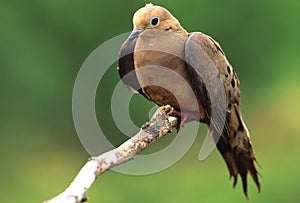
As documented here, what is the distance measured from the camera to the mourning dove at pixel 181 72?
242cm

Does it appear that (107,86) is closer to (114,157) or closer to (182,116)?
(182,116)

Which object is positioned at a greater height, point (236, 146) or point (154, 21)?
point (154, 21)

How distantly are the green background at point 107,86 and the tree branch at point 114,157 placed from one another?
1.67m

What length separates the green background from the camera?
4125mm

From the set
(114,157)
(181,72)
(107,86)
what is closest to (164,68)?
(181,72)

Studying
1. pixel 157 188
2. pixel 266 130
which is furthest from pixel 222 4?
pixel 157 188

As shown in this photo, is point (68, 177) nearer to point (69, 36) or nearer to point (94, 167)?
point (69, 36)

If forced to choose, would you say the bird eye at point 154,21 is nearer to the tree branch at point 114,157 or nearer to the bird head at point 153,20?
the bird head at point 153,20

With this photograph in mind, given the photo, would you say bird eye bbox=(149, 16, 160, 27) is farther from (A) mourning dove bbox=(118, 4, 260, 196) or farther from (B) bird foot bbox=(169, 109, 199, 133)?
(B) bird foot bbox=(169, 109, 199, 133)

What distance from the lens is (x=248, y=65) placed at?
4535mm

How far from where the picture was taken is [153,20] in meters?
2.46

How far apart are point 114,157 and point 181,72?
2.25 ft

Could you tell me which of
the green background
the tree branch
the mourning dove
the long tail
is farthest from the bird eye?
the green background

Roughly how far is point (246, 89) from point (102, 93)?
90cm
